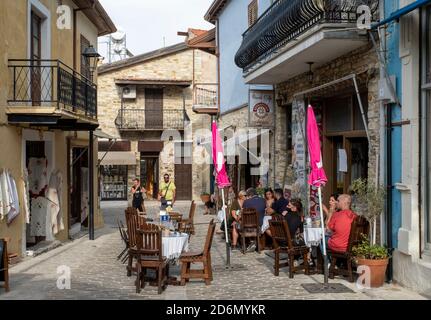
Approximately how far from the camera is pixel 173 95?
28.8 meters

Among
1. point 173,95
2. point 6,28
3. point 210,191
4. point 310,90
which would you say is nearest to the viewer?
point 6,28

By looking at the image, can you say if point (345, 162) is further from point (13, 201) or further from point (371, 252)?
point (13, 201)

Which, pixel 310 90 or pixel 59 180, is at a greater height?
pixel 310 90

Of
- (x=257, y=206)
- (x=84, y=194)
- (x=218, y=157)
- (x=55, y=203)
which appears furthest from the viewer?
(x=84, y=194)

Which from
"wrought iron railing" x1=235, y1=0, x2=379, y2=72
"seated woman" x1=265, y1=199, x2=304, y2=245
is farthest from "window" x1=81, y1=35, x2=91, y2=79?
"seated woman" x1=265, y1=199, x2=304, y2=245

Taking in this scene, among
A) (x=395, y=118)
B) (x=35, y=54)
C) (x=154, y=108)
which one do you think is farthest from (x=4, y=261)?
(x=154, y=108)

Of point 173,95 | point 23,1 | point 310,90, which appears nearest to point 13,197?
point 23,1

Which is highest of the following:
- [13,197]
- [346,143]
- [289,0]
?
[289,0]

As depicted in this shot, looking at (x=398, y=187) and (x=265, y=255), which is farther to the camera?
(x=265, y=255)

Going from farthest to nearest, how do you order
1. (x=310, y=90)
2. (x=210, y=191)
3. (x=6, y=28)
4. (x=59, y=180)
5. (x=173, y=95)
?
(x=173, y=95) < (x=210, y=191) < (x=59, y=180) < (x=310, y=90) < (x=6, y=28)

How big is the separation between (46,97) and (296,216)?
6.27 m

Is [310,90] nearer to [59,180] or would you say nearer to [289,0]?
[289,0]

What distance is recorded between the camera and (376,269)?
7.69 meters

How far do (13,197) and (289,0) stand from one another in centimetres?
656
